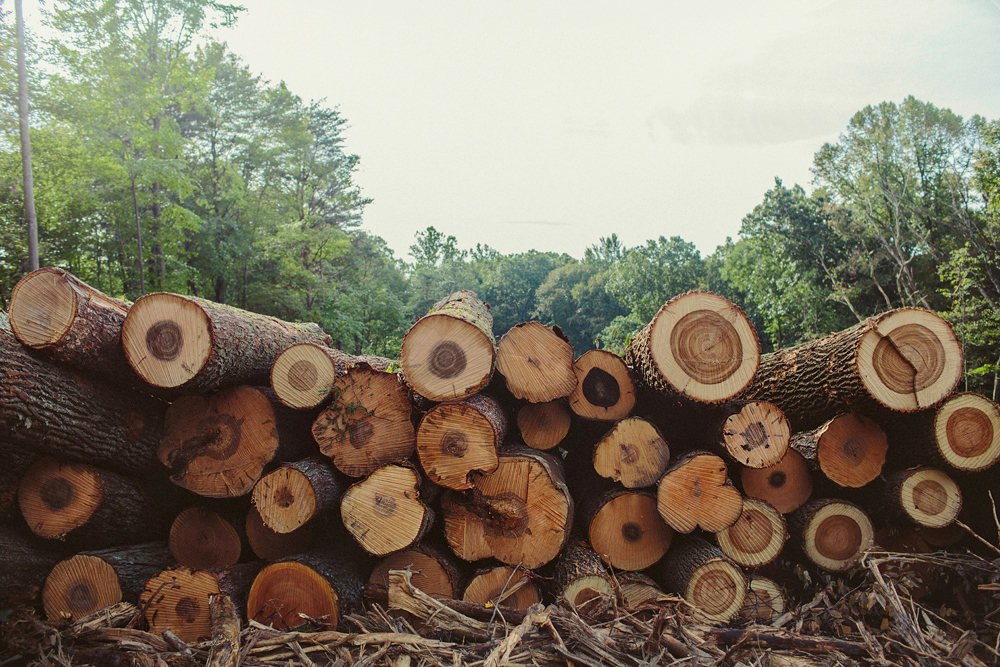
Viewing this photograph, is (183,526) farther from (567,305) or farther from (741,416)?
(567,305)

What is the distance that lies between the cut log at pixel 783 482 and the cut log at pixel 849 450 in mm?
90

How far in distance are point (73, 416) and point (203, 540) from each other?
2.93 ft

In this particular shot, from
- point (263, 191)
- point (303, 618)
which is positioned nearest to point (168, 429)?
point (303, 618)

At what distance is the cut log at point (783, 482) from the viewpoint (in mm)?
2887

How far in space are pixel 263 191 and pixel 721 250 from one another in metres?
23.4

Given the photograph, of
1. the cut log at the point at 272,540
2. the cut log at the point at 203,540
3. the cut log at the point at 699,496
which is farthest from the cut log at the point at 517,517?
the cut log at the point at 203,540

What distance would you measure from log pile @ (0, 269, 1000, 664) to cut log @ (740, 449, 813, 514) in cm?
1

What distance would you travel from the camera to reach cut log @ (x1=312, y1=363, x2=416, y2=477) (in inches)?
98.4

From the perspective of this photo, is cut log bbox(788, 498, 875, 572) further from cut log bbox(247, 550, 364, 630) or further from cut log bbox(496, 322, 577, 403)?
cut log bbox(247, 550, 364, 630)

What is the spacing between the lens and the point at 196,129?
16.7m

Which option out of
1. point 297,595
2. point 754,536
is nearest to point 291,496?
point 297,595

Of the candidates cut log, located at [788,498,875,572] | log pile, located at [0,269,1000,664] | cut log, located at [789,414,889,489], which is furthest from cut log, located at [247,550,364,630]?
cut log, located at [789,414,889,489]

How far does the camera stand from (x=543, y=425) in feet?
9.72

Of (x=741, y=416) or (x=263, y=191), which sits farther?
(x=263, y=191)
